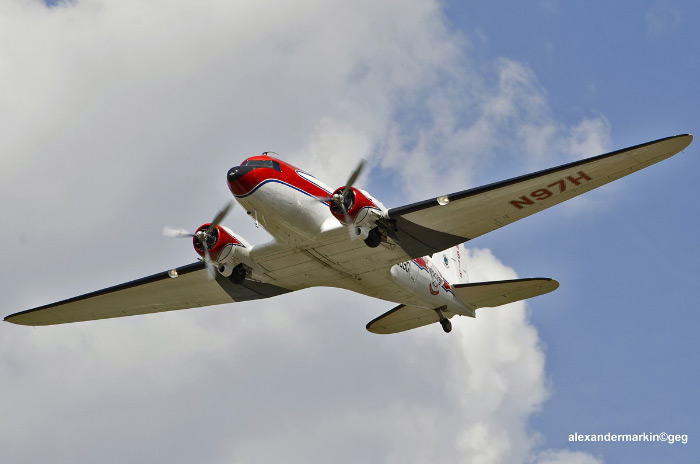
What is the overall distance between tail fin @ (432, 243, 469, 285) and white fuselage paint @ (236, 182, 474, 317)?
1.07 metres

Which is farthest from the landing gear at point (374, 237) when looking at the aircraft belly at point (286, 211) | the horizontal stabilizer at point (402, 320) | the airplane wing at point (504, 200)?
the horizontal stabilizer at point (402, 320)

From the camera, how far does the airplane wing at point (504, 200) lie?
28014 mm

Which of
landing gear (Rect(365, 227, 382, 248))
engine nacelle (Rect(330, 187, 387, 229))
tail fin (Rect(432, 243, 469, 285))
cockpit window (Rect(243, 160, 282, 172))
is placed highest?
tail fin (Rect(432, 243, 469, 285))

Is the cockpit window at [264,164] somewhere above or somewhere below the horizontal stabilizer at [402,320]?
above

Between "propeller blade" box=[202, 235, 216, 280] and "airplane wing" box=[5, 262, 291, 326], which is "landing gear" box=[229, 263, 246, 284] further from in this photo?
"airplane wing" box=[5, 262, 291, 326]

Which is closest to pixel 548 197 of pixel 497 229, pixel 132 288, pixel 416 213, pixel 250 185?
pixel 497 229

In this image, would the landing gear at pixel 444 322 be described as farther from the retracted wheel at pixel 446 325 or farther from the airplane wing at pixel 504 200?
the airplane wing at pixel 504 200

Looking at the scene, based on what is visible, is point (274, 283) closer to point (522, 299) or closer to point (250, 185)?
point (250, 185)

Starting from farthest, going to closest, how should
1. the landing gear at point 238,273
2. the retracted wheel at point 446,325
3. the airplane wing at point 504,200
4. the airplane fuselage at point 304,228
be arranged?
the retracted wheel at point 446,325
the landing gear at point 238,273
the airplane fuselage at point 304,228
the airplane wing at point 504,200

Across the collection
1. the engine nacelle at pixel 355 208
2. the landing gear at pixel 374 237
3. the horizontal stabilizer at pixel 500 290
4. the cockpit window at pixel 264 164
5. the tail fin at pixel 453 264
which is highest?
the tail fin at pixel 453 264

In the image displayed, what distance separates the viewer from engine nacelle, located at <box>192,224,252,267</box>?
3188 cm

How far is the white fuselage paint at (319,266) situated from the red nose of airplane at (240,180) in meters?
0.25

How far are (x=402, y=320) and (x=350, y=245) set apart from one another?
8365 mm

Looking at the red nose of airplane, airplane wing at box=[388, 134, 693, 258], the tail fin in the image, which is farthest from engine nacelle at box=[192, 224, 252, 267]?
the tail fin
